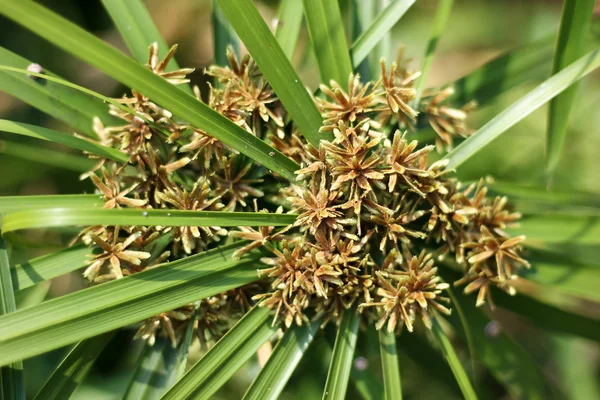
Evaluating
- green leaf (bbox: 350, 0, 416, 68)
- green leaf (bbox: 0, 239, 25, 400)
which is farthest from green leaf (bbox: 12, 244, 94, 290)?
Result: green leaf (bbox: 350, 0, 416, 68)

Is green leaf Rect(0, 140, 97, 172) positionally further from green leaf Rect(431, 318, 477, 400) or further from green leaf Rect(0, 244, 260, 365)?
green leaf Rect(431, 318, 477, 400)

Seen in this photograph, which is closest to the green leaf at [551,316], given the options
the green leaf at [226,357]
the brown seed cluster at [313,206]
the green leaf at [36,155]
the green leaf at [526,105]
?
the brown seed cluster at [313,206]

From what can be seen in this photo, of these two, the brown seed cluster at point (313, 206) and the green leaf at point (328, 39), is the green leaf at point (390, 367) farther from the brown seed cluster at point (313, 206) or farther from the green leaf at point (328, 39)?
the green leaf at point (328, 39)

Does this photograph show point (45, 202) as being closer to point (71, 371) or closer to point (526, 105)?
point (71, 371)

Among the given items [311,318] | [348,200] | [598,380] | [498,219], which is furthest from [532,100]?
[598,380]

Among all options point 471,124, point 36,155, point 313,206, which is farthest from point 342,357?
point 471,124

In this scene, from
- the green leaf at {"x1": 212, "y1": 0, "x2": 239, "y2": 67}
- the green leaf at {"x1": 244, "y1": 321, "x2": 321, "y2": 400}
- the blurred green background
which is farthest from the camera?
the blurred green background
